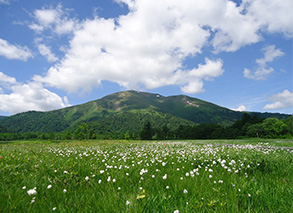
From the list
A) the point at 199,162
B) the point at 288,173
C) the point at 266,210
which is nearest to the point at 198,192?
the point at 266,210

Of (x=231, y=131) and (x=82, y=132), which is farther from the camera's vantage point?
(x=231, y=131)

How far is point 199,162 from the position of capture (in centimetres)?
625

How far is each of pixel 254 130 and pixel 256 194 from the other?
93783 mm

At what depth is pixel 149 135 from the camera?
110m

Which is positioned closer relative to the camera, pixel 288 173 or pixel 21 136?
pixel 288 173

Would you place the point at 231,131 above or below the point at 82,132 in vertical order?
below

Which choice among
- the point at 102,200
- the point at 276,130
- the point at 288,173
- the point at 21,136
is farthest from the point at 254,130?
the point at 21,136

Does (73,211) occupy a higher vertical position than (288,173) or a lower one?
higher

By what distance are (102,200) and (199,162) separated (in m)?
4.77

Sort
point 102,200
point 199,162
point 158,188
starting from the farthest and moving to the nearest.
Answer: point 199,162 → point 158,188 → point 102,200

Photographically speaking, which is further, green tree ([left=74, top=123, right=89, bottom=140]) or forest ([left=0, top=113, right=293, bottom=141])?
forest ([left=0, top=113, right=293, bottom=141])

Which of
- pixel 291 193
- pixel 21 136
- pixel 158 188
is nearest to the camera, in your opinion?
pixel 291 193

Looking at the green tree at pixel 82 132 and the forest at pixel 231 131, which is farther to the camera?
the forest at pixel 231 131

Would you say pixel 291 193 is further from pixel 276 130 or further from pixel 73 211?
pixel 276 130
